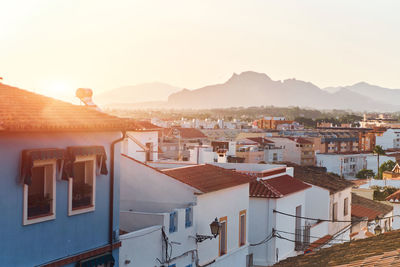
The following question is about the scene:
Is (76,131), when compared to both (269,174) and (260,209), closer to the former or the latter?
(260,209)

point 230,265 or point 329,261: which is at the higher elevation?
point 329,261

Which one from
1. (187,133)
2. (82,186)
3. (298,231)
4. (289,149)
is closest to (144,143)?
(298,231)

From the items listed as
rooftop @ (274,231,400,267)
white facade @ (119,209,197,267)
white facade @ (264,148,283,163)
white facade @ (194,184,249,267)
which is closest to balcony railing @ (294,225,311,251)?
white facade @ (194,184,249,267)

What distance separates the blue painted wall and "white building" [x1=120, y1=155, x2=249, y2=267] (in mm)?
2904

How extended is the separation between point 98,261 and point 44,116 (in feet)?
10.4

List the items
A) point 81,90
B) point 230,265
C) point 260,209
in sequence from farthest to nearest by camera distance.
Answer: point 260,209 → point 230,265 → point 81,90

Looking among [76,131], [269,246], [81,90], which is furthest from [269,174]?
[76,131]

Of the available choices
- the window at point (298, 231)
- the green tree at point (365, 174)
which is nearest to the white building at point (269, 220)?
the window at point (298, 231)

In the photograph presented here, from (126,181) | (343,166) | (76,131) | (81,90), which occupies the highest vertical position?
(81,90)

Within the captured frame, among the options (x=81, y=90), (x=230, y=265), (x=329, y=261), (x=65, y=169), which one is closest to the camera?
(x=329, y=261)

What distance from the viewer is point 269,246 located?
22656 mm

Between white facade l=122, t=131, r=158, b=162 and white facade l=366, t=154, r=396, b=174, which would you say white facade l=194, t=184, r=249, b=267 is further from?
white facade l=366, t=154, r=396, b=174

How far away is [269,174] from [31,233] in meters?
15.5

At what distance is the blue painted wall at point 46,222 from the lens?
32.1 feet
